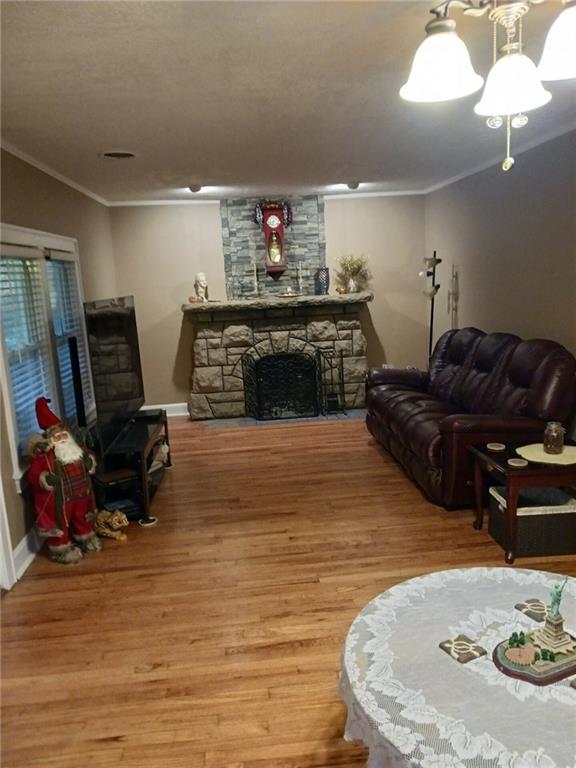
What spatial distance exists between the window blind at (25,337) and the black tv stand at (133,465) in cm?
51

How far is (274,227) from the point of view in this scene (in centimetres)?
602

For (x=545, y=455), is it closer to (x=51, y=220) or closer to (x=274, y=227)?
(x=51, y=220)

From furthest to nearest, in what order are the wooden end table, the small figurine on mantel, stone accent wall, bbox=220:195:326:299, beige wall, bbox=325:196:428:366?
beige wall, bbox=325:196:428:366, stone accent wall, bbox=220:195:326:299, the small figurine on mantel, the wooden end table

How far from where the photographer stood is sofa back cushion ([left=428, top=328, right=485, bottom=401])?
4.53 meters

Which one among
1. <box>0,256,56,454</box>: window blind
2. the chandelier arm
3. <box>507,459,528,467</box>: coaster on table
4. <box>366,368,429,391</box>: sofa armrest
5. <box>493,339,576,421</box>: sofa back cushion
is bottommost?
<box>507,459,528,467</box>: coaster on table

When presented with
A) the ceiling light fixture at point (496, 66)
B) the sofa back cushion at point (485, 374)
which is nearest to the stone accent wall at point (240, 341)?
the sofa back cushion at point (485, 374)

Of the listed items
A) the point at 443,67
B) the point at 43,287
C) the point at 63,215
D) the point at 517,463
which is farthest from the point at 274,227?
the point at 443,67

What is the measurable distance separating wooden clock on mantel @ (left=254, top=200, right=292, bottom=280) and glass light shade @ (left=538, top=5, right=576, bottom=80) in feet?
14.9

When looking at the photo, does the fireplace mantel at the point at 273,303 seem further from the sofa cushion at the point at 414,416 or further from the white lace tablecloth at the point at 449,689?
the white lace tablecloth at the point at 449,689

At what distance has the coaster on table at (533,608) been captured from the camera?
160cm

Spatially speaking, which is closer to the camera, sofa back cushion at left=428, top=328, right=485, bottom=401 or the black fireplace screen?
sofa back cushion at left=428, top=328, right=485, bottom=401

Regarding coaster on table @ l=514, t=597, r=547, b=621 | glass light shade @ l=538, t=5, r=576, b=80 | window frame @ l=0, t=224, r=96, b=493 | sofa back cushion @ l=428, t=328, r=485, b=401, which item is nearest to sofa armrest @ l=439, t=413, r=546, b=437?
sofa back cushion @ l=428, t=328, r=485, b=401

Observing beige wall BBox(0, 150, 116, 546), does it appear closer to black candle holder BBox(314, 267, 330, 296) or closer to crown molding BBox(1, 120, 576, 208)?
crown molding BBox(1, 120, 576, 208)

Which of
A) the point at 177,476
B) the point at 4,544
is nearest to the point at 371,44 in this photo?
the point at 4,544
